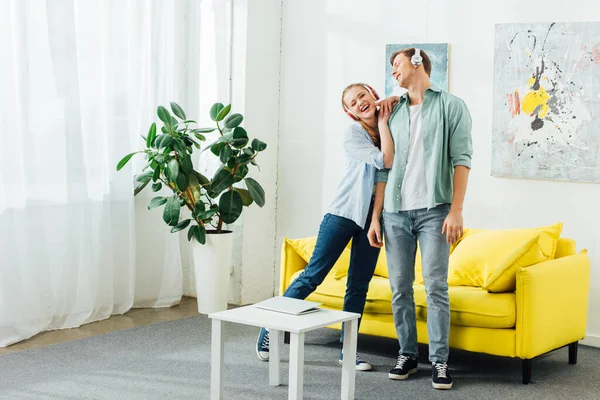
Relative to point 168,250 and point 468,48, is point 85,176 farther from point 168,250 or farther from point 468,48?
point 468,48

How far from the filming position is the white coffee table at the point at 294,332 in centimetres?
296

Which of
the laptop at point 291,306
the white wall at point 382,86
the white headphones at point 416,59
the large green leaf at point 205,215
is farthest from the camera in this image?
the large green leaf at point 205,215

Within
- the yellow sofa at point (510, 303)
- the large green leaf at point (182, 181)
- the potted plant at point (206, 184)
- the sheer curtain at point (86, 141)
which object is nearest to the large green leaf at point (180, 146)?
the potted plant at point (206, 184)

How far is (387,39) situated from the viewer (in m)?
5.13

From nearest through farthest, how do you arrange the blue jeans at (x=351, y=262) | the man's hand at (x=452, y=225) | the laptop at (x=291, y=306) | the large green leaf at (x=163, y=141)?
the laptop at (x=291, y=306), the man's hand at (x=452, y=225), the blue jeans at (x=351, y=262), the large green leaf at (x=163, y=141)

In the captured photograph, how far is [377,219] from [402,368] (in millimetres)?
692

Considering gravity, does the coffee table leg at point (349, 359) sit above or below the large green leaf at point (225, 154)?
below

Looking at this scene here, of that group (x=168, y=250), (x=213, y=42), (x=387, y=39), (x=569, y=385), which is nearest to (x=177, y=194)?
(x=168, y=250)

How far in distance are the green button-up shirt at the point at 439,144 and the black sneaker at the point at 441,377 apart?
719 millimetres

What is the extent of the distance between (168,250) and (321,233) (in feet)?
6.16

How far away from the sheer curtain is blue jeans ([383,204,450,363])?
2.02 metres

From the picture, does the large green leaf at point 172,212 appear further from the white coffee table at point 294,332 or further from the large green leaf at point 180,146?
the white coffee table at point 294,332

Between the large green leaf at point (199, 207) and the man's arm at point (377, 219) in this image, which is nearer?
the man's arm at point (377, 219)

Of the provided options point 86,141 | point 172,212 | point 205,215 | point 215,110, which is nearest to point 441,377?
point 205,215
